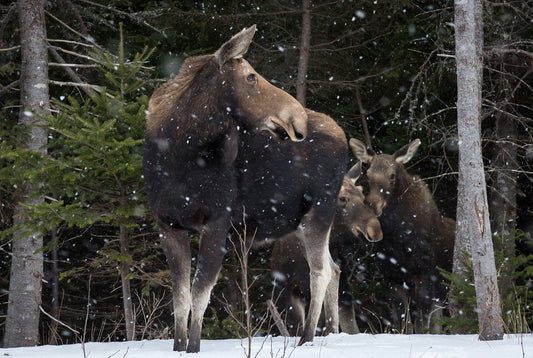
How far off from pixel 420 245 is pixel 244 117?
5643 millimetres

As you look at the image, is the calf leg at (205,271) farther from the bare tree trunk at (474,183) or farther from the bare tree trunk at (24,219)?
the bare tree trunk at (24,219)

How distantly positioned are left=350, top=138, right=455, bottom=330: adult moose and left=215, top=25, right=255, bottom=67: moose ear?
17.0ft

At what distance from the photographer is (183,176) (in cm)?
559

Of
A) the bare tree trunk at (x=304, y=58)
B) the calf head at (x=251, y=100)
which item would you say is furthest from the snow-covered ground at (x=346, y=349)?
the bare tree trunk at (x=304, y=58)

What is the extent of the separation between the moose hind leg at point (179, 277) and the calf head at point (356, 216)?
14.7 ft

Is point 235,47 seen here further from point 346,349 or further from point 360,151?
point 360,151

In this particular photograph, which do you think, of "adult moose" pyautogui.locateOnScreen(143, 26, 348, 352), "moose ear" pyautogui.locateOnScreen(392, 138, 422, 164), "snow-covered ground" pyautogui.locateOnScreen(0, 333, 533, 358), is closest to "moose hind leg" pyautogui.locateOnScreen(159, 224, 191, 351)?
"adult moose" pyautogui.locateOnScreen(143, 26, 348, 352)

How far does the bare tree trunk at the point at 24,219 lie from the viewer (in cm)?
920

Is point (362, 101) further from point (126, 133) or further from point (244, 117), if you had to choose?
point (244, 117)

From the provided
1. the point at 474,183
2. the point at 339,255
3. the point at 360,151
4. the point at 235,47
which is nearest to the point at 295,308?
the point at 339,255

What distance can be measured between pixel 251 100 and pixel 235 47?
18.7 inches

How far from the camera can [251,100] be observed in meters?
5.62

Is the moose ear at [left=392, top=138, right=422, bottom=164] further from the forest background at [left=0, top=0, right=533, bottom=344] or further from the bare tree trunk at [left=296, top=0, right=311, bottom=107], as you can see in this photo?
the bare tree trunk at [left=296, top=0, right=311, bottom=107]

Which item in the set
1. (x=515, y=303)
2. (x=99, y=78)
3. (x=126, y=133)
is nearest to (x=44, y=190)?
(x=126, y=133)
